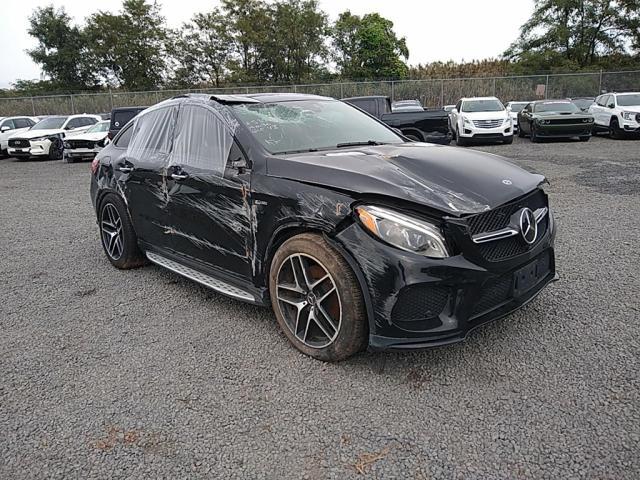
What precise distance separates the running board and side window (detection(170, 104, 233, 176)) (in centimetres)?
84

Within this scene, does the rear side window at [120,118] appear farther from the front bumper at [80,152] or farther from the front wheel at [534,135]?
the front wheel at [534,135]

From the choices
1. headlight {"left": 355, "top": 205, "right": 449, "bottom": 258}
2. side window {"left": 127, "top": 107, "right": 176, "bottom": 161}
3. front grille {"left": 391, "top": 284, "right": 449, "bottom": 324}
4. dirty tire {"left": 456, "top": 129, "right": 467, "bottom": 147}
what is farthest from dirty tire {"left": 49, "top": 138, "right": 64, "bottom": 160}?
front grille {"left": 391, "top": 284, "right": 449, "bottom": 324}

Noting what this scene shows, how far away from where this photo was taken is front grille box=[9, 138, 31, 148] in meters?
18.1

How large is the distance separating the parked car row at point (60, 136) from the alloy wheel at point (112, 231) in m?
11.4

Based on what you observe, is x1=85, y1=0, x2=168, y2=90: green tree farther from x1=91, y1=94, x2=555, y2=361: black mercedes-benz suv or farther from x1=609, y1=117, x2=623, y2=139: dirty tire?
x1=91, y1=94, x2=555, y2=361: black mercedes-benz suv

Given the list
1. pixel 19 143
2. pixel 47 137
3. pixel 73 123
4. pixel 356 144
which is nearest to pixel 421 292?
pixel 356 144

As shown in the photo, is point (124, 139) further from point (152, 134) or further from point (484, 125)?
point (484, 125)

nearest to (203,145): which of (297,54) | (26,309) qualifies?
(26,309)

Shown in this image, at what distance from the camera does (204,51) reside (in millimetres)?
43906

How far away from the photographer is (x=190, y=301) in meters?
4.17

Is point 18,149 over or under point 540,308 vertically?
over

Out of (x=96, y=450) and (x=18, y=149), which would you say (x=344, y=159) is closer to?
(x=96, y=450)

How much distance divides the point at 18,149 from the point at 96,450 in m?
19.2

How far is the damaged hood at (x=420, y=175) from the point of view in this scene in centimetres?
276
